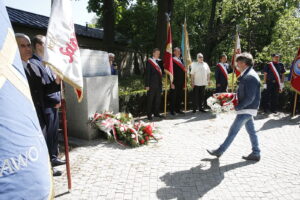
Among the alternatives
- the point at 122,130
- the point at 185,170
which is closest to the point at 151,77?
the point at 122,130

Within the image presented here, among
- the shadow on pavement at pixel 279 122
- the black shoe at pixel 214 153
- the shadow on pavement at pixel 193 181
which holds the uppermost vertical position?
the black shoe at pixel 214 153

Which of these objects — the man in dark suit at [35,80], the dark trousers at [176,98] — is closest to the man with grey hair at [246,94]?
the man in dark suit at [35,80]

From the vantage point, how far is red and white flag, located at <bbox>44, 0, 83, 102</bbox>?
3076 mm

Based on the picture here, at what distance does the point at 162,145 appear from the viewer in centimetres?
578

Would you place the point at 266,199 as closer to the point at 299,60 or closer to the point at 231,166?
the point at 231,166

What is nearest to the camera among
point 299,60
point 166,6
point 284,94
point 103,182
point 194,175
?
point 103,182

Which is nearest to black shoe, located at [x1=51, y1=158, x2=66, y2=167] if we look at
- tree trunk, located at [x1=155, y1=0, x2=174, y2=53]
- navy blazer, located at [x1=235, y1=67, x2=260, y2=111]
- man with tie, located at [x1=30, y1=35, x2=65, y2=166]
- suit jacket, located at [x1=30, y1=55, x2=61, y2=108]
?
man with tie, located at [x1=30, y1=35, x2=65, y2=166]

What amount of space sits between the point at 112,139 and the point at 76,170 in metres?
1.64

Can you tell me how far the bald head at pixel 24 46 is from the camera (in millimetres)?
3549

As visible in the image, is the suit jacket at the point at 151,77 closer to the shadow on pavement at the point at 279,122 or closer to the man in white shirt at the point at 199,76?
the man in white shirt at the point at 199,76

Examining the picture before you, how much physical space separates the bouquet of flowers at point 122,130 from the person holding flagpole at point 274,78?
5145 mm

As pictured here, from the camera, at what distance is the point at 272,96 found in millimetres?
9164

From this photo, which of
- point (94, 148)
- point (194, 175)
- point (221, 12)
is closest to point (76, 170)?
point (94, 148)

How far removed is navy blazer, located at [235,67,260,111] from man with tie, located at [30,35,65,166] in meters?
3.21
